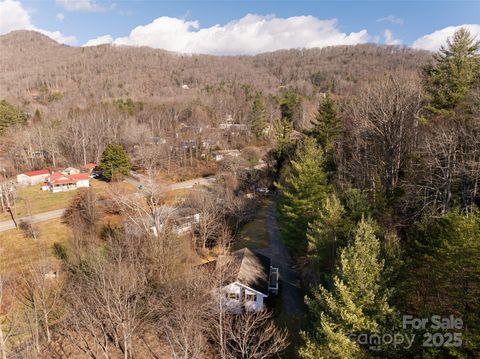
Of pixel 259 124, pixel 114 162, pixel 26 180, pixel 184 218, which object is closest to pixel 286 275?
pixel 184 218

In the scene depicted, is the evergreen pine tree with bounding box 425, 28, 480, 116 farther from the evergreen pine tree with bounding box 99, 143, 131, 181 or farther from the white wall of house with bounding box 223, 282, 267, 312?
the evergreen pine tree with bounding box 99, 143, 131, 181

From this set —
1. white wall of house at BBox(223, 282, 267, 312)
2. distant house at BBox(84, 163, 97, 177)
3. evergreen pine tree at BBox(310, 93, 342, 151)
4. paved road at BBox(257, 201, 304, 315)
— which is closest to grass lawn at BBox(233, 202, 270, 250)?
paved road at BBox(257, 201, 304, 315)

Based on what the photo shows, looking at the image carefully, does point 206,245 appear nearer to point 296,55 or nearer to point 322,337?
point 322,337

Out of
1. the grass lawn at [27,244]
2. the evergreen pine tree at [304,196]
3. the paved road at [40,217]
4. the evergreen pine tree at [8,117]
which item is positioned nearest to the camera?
the evergreen pine tree at [304,196]

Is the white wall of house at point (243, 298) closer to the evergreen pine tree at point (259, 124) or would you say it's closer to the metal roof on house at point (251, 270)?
the metal roof on house at point (251, 270)

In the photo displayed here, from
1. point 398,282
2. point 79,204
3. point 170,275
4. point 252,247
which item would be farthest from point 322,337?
point 79,204

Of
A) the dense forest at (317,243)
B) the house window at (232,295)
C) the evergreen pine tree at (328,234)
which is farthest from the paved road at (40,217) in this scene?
the evergreen pine tree at (328,234)

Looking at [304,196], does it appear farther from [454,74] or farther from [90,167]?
[90,167]
